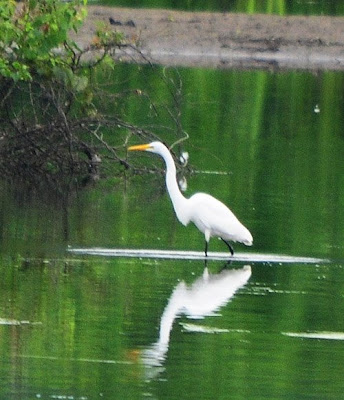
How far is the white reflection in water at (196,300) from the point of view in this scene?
28.0 ft

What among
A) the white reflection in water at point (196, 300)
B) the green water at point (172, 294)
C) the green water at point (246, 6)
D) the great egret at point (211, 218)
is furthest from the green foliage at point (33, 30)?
the green water at point (246, 6)

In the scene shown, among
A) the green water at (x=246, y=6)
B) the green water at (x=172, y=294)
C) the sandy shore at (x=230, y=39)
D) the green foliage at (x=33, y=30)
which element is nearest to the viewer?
the green water at (x=172, y=294)

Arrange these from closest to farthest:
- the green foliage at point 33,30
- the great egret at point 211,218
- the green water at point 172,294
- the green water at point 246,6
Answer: the green water at point 172,294, the great egret at point 211,218, the green foliage at point 33,30, the green water at point 246,6

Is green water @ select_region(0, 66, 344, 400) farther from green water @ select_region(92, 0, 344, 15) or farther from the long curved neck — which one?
green water @ select_region(92, 0, 344, 15)

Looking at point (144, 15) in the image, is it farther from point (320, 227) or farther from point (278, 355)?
point (278, 355)

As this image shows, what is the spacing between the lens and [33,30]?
50.5ft

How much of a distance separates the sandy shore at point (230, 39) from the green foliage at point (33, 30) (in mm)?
16819

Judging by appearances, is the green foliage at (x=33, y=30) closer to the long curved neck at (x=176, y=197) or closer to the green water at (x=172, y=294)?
the green water at (x=172, y=294)

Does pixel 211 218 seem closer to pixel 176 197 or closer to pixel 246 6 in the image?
pixel 176 197

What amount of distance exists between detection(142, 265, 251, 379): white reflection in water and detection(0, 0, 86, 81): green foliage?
4.28 m

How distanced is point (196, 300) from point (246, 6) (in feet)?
103

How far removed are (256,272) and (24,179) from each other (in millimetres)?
5527

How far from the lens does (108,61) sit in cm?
1633

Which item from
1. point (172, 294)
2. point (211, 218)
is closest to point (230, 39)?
point (211, 218)
